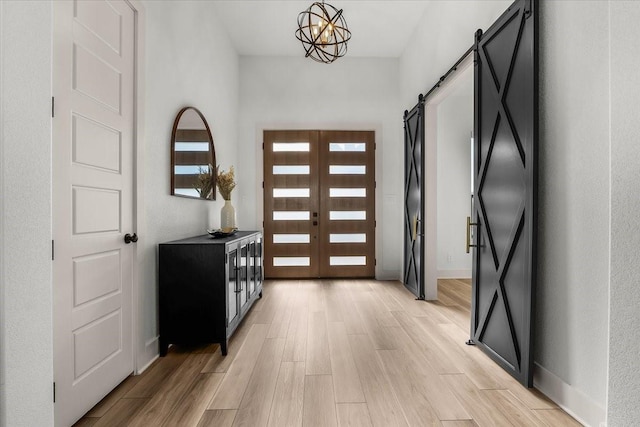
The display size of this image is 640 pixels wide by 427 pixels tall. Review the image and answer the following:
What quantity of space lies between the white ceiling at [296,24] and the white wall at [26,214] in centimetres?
364

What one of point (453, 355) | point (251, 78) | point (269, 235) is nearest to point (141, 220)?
point (453, 355)

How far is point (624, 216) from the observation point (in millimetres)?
1437

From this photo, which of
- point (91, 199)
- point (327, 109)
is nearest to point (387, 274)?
point (327, 109)

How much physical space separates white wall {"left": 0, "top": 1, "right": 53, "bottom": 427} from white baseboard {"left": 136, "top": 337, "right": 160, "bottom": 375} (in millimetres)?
1017

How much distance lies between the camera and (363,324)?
3.56 meters

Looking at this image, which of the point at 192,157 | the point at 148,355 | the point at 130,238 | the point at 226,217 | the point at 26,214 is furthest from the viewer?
the point at 226,217

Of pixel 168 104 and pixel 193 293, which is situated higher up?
pixel 168 104

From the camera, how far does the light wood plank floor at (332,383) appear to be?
1.92 metres

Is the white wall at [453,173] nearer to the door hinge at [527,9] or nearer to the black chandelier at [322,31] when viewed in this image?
the black chandelier at [322,31]

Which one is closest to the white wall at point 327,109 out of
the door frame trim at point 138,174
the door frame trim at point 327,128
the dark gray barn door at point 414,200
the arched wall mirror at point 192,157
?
the door frame trim at point 327,128

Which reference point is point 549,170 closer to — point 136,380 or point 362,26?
point 136,380

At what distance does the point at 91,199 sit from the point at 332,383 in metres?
1.85

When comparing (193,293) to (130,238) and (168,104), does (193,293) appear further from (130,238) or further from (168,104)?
(168,104)

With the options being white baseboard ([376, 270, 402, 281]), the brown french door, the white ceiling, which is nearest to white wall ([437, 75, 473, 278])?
white baseboard ([376, 270, 402, 281])
